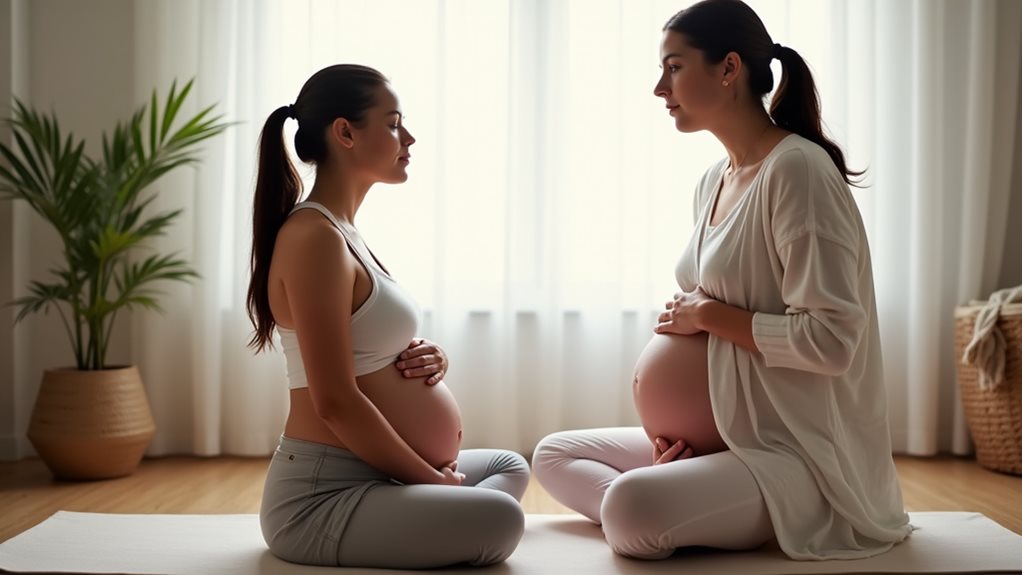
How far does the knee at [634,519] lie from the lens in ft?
6.09

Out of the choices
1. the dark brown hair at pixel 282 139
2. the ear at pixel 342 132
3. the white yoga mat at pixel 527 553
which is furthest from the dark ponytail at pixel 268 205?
the white yoga mat at pixel 527 553

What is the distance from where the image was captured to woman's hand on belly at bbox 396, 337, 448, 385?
2.00m

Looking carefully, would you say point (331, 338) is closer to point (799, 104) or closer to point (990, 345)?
point (799, 104)

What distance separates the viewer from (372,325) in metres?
1.93

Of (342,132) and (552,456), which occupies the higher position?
(342,132)

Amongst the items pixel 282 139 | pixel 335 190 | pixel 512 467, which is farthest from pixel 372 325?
pixel 512 467

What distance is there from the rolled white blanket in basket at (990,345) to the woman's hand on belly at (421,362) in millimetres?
2040

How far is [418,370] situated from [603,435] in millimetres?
564

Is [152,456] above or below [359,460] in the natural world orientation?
below

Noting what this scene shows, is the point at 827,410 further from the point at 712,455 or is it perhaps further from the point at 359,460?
the point at 359,460

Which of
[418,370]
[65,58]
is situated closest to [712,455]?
[418,370]

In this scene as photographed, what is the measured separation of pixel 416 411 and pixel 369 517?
9.4 inches

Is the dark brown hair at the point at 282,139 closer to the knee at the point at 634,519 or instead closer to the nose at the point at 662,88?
the nose at the point at 662,88

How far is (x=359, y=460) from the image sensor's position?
1913mm
